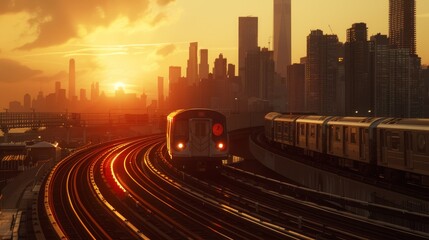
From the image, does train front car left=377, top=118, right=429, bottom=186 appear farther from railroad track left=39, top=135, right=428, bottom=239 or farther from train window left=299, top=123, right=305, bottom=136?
train window left=299, top=123, right=305, bottom=136

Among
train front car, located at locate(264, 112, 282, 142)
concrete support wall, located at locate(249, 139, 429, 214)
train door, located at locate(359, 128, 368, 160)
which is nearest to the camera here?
concrete support wall, located at locate(249, 139, 429, 214)

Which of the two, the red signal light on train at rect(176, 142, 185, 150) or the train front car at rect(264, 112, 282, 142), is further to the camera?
the train front car at rect(264, 112, 282, 142)

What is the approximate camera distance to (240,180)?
34438 mm

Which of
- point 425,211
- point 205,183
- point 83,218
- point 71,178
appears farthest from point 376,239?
point 71,178

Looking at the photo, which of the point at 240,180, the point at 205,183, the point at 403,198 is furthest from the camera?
the point at 240,180

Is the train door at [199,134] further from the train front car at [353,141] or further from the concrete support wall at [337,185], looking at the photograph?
the train front car at [353,141]

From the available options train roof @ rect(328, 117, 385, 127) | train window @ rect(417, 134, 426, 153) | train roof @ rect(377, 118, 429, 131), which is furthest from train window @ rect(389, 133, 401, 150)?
train roof @ rect(328, 117, 385, 127)

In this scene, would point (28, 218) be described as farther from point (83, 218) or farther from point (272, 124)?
point (272, 124)

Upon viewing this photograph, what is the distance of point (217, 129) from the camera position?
118 ft

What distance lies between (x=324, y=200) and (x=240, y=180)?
8000 mm

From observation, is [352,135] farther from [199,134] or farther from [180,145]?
[180,145]

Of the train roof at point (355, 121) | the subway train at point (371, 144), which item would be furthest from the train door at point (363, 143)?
the train roof at point (355, 121)

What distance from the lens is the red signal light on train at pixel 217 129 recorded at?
36.0 meters

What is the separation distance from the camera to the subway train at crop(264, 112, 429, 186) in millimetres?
26578
